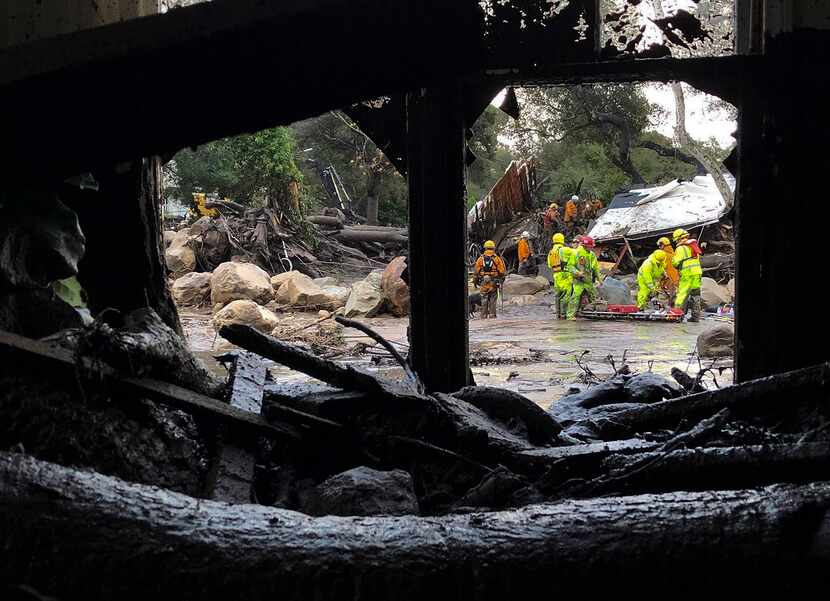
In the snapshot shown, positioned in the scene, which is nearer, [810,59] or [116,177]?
[116,177]

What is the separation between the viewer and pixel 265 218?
23859 mm

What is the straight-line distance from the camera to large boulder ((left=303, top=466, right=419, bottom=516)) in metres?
2.76

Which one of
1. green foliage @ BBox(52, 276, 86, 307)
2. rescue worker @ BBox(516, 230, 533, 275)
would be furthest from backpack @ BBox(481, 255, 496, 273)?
green foliage @ BBox(52, 276, 86, 307)

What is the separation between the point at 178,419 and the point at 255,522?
1560 mm

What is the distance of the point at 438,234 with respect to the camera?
19.8 feet

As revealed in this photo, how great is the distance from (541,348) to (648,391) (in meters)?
7.82

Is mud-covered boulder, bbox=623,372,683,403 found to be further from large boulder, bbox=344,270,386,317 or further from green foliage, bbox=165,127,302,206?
green foliage, bbox=165,127,302,206

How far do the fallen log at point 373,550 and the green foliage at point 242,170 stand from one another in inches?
866

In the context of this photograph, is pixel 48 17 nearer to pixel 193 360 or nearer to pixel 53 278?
pixel 53 278

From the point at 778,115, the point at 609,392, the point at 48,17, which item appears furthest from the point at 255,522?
the point at 778,115

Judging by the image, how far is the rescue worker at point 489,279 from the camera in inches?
707

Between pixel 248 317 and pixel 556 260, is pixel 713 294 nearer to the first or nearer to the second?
pixel 556 260

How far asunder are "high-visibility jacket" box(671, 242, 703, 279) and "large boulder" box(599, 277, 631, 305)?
155 centimetres

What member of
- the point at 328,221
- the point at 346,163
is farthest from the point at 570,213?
the point at 346,163
